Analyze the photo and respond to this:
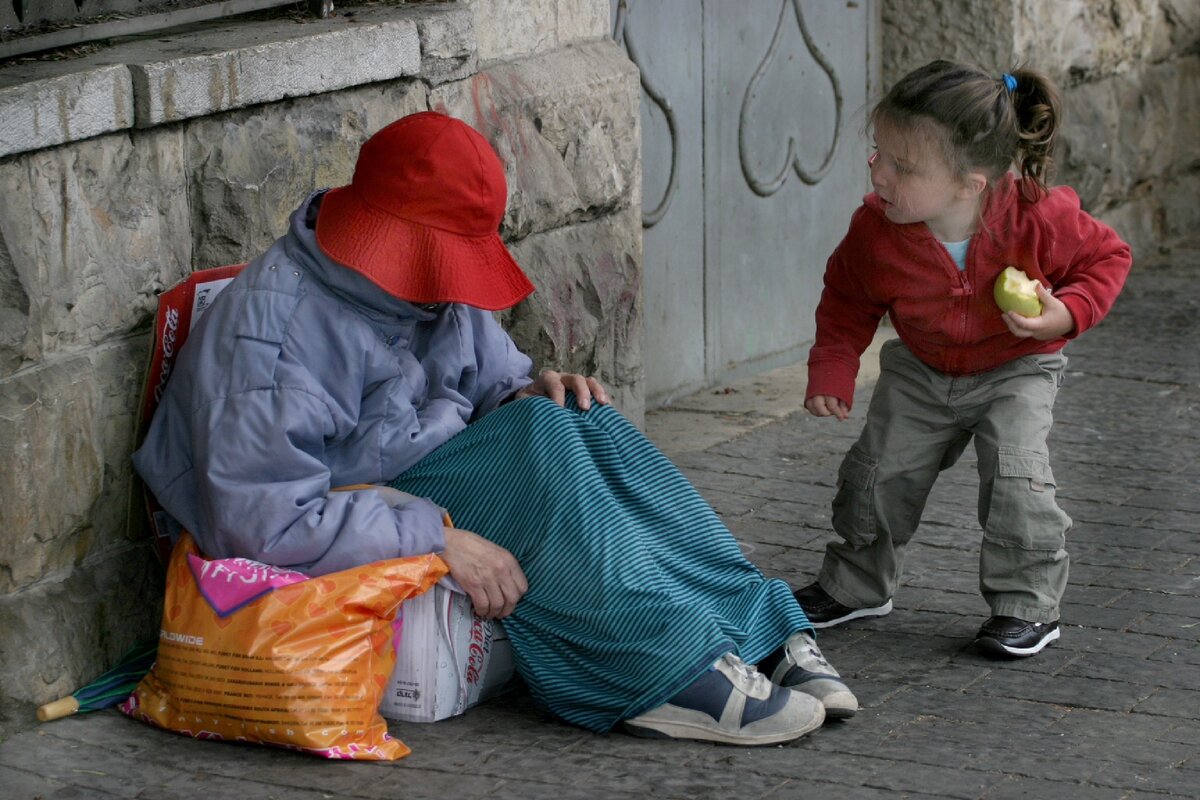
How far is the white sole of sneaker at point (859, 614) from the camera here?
3.31 m

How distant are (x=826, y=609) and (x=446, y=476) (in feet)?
2.92

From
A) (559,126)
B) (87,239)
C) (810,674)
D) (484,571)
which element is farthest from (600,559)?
(559,126)

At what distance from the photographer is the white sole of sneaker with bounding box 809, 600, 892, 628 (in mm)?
3312

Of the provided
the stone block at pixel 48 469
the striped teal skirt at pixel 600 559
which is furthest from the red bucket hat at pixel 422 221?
the stone block at pixel 48 469

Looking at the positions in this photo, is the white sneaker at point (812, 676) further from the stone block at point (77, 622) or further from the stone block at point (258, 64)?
the stone block at point (258, 64)

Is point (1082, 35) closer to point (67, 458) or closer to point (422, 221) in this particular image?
point (422, 221)

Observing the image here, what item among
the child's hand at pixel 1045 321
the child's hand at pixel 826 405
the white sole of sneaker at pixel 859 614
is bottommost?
the white sole of sneaker at pixel 859 614

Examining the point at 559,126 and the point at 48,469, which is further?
the point at 559,126

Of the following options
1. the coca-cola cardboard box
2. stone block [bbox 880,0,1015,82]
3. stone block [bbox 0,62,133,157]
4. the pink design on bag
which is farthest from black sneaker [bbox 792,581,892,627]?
stone block [bbox 880,0,1015,82]

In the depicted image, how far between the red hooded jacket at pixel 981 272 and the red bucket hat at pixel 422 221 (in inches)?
32.1

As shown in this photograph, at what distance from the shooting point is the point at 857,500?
3.27 meters

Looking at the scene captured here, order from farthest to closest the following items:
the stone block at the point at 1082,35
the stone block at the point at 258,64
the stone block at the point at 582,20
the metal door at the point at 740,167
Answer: the stone block at the point at 1082,35, the metal door at the point at 740,167, the stone block at the point at 582,20, the stone block at the point at 258,64

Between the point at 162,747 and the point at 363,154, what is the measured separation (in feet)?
3.25

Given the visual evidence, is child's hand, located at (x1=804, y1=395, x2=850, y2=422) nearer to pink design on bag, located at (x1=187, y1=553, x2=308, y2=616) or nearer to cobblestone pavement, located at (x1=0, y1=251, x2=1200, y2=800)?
cobblestone pavement, located at (x1=0, y1=251, x2=1200, y2=800)
